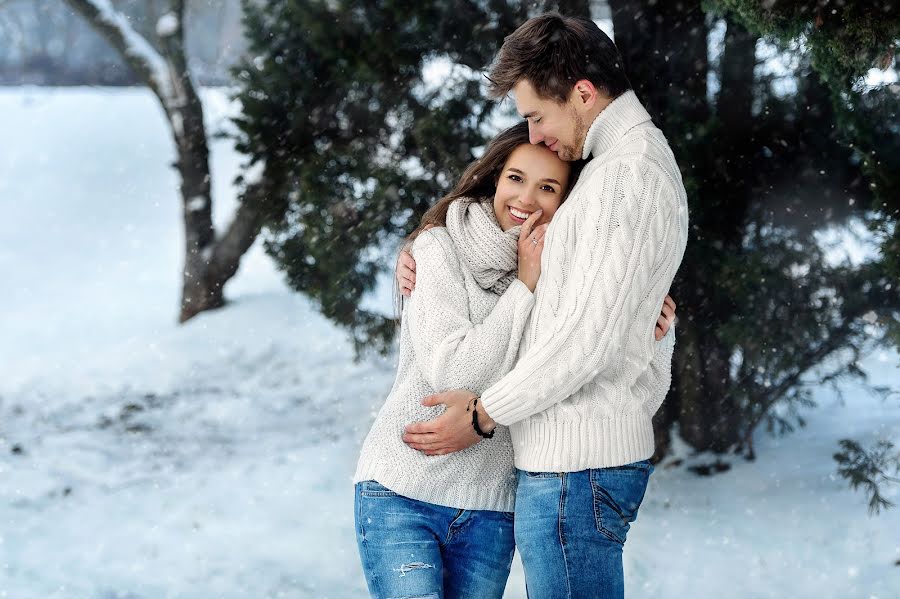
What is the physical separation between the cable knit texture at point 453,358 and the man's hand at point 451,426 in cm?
3

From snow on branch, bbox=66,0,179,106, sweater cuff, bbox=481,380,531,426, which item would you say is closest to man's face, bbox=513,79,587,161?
sweater cuff, bbox=481,380,531,426

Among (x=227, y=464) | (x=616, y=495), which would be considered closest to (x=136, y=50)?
(x=227, y=464)

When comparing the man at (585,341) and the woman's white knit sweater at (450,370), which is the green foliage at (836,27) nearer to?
the man at (585,341)

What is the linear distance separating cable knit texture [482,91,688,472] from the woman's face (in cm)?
17

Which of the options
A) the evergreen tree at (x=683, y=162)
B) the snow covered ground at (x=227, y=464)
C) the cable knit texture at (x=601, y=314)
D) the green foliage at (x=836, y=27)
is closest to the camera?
the cable knit texture at (x=601, y=314)

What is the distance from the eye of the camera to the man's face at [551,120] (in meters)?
1.87

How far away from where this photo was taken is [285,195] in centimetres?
488

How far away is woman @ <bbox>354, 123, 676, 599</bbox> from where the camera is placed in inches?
70.2

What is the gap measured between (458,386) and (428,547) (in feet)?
1.12

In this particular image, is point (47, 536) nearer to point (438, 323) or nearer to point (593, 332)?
point (438, 323)

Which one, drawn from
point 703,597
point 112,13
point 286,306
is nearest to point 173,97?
point 112,13

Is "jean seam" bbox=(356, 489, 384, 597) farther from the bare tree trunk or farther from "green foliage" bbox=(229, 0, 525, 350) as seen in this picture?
the bare tree trunk

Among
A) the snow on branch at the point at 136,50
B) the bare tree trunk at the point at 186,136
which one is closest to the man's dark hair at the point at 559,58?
the bare tree trunk at the point at 186,136

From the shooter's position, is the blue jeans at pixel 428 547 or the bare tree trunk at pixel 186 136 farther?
the bare tree trunk at pixel 186 136
